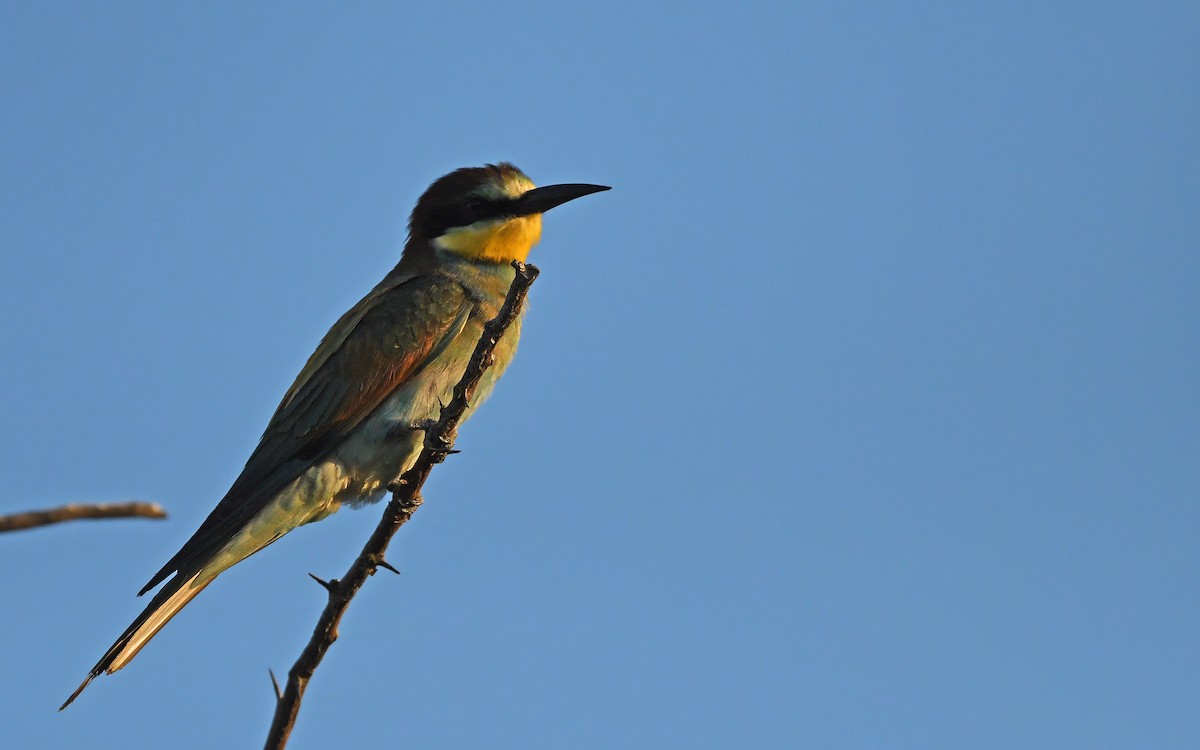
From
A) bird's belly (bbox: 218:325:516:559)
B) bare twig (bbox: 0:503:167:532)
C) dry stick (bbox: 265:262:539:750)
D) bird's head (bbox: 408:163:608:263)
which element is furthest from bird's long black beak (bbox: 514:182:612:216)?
bare twig (bbox: 0:503:167:532)

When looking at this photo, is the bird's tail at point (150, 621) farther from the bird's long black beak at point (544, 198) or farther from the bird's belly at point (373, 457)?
the bird's long black beak at point (544, 198)

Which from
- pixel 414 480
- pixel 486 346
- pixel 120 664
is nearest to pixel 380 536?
pixel 414 480

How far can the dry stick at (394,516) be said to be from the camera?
2615 mm

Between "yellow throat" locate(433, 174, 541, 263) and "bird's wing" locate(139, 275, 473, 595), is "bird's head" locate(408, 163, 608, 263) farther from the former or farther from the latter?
"bird's wing" locate(139, 275, 473, 595)

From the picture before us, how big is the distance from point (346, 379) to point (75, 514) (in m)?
3.39

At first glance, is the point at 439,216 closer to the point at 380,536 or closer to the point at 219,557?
the point at 219,557

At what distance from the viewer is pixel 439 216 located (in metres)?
5.24

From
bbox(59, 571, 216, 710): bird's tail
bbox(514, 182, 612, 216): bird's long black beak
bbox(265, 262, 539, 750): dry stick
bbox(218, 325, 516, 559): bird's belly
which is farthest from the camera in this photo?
bbox(514, 182, 612, 216): bird's long black beak

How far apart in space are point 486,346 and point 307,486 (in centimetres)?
131

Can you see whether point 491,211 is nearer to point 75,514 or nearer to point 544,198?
point 544,198

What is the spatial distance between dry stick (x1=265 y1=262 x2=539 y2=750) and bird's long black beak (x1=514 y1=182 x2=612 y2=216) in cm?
180

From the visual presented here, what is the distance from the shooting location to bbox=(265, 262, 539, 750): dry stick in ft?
8.58

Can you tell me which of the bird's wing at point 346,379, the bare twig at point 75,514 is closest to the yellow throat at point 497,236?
the bird's wing at point 346,379

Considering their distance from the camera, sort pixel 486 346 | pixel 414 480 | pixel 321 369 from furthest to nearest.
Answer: pixel 321 369 → pixel 414 480 → pixel 486 346
